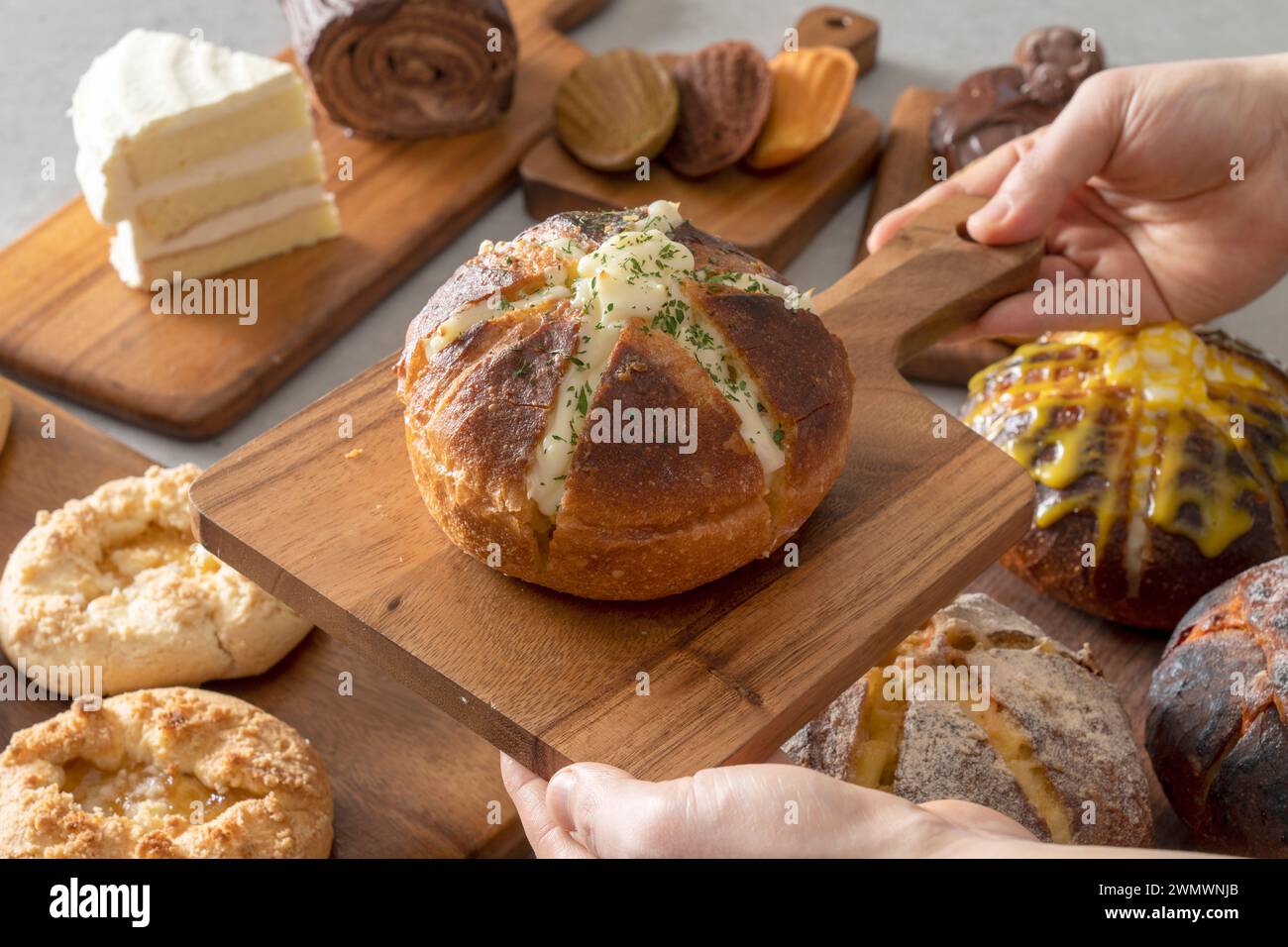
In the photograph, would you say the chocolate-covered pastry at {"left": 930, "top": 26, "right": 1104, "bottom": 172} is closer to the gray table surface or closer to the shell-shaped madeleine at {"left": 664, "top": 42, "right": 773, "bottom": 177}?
the gray table surface

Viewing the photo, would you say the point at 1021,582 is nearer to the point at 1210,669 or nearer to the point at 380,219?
the point at 1210,669

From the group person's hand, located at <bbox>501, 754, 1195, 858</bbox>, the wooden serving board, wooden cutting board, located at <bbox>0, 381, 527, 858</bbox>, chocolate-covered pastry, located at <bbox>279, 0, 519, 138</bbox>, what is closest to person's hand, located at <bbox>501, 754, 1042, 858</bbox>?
person's hand, located at <bbox>501, 754, 1195, 858</bbox>

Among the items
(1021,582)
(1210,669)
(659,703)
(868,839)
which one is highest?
(868,839)

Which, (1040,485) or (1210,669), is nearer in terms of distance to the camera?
(1210,669)

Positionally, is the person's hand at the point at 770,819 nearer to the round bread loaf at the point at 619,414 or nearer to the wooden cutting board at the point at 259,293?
the round bread loaf at the point at 619,414

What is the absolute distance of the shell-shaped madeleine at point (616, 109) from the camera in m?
4.46

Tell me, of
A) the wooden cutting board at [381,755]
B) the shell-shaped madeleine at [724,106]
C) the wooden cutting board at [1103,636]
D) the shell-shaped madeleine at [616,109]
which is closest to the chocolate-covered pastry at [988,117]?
the shell-shaped madeleine at [724,106]

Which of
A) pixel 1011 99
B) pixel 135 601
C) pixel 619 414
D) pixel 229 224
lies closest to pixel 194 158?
pixel 229 224

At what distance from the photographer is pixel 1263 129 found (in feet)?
12.1

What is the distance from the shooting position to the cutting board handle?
323 cm

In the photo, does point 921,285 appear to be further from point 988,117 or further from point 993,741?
point 988,117

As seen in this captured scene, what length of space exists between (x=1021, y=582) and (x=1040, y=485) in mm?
270

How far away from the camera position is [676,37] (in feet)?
17.7
